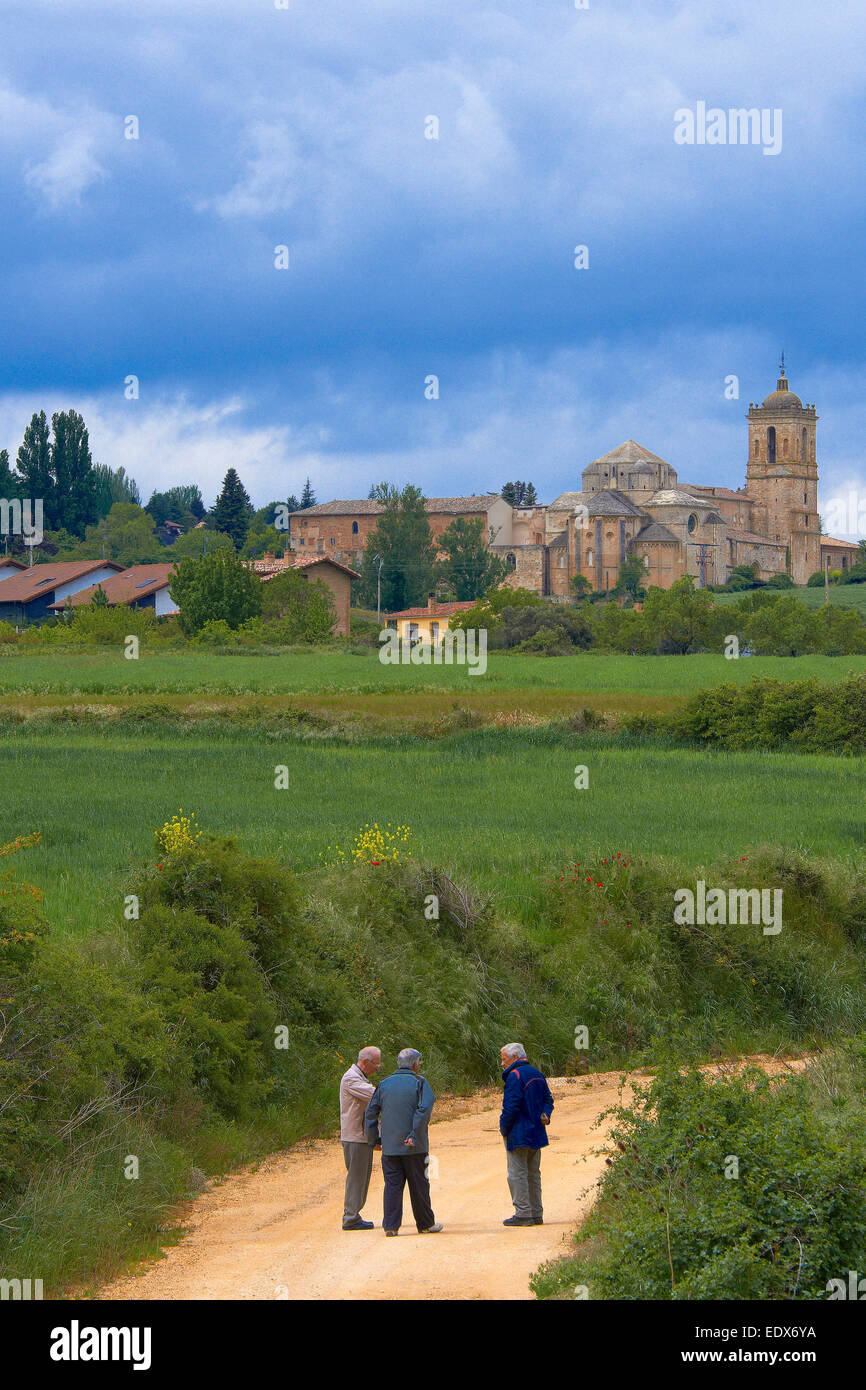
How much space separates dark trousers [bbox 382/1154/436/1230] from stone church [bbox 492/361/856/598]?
12693 centimetres

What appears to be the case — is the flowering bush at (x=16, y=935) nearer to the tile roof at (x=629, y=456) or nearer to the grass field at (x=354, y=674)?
the grass field at (x=354, y=674)

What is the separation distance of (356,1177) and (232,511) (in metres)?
150

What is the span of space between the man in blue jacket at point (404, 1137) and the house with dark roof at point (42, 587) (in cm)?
9256

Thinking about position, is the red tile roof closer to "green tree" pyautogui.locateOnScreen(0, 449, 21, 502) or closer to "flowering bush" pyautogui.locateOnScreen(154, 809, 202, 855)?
"green tree" pyautogui.locateOnScreen(0, 449, 21, 502)

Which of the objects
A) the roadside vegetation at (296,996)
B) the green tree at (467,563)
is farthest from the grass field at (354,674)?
the green tree at (467,563)

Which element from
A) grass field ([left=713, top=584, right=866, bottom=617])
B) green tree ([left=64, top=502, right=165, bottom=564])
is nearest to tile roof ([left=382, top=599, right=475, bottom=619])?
grass field ([left=713, top=584, right=866, bottom=617])

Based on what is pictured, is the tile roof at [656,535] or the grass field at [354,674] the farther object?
the tile roof at [656,535]

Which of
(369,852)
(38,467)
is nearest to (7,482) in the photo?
(38,467)

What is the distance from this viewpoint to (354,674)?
67500mm

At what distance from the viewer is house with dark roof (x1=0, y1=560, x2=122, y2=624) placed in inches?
4028

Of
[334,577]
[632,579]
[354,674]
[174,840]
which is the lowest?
[174,840]

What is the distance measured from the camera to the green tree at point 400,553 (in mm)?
134500

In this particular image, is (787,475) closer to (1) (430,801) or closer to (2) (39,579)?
(2) (39,579)

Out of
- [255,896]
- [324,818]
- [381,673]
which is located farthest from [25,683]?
[255,896]
